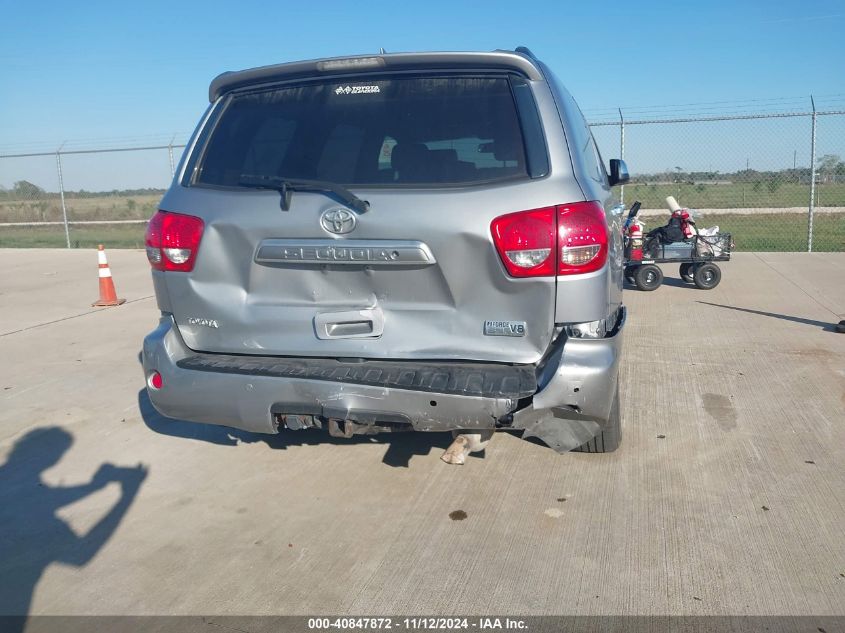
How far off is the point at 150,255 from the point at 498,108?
1.73 metres

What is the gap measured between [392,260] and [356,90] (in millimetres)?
895

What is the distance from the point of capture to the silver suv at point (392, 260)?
115 inches

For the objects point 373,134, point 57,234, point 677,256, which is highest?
point 373,134

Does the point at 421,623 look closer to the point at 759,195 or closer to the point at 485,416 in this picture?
the point at 485,416

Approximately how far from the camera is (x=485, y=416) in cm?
288

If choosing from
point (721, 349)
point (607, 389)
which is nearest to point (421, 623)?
point (607, 389)

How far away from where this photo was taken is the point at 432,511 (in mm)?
3504

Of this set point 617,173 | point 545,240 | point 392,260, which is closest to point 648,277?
point 617,173

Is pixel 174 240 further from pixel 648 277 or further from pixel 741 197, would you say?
pixel 741 197

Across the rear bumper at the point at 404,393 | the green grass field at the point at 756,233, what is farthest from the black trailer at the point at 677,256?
the rear bumper at the point at 404,393

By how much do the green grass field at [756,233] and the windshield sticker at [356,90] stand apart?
1227cm

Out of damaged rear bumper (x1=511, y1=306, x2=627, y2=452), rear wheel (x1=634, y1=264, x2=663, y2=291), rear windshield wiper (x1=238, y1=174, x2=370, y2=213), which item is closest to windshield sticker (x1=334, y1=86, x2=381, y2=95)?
rear windshield wiper (x1=238, y1=174, x2=370, y2=213)

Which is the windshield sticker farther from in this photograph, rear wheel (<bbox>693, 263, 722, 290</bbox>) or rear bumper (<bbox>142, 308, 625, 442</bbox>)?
rear wheel (<bbox>693, 263, 722, 290</bbox>)

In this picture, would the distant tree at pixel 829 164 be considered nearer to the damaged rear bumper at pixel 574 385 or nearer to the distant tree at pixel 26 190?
the damaged rear bumper at pixel 574 385
